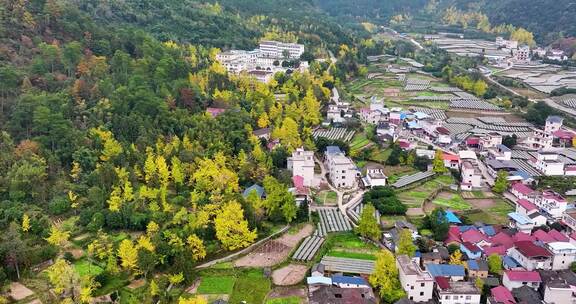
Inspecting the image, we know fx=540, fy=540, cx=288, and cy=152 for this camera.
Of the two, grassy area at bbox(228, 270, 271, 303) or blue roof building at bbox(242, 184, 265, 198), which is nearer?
grassy area at bbox(228, 270, 271, 303)

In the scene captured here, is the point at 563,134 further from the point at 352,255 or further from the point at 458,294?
the point at 458,294

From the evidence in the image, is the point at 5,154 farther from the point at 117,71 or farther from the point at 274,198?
the point at 274,198

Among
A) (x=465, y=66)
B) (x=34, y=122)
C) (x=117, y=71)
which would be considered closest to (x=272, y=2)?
(x=465, y=66)

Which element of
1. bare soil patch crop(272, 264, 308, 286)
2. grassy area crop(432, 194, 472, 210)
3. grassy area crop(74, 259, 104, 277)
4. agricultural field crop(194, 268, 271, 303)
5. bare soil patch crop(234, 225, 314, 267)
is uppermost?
grassy area crop(74, 259, 104, 277)

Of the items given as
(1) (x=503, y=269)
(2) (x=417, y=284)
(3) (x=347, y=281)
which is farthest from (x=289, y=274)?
(1) (x=503, y=269)

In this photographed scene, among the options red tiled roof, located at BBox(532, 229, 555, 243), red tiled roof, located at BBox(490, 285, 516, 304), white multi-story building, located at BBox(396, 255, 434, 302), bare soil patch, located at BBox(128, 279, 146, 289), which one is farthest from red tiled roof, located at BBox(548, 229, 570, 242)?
bare soil patch, located at BBox(128, 279, 146, 289)

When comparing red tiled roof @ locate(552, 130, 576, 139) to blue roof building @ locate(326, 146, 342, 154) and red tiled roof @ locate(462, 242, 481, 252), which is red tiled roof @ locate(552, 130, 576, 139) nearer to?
blue roof building @ locate(326, 146, 342, 154)

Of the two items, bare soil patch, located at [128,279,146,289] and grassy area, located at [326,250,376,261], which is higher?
bare soil patch, located at [128,279,146,289]
